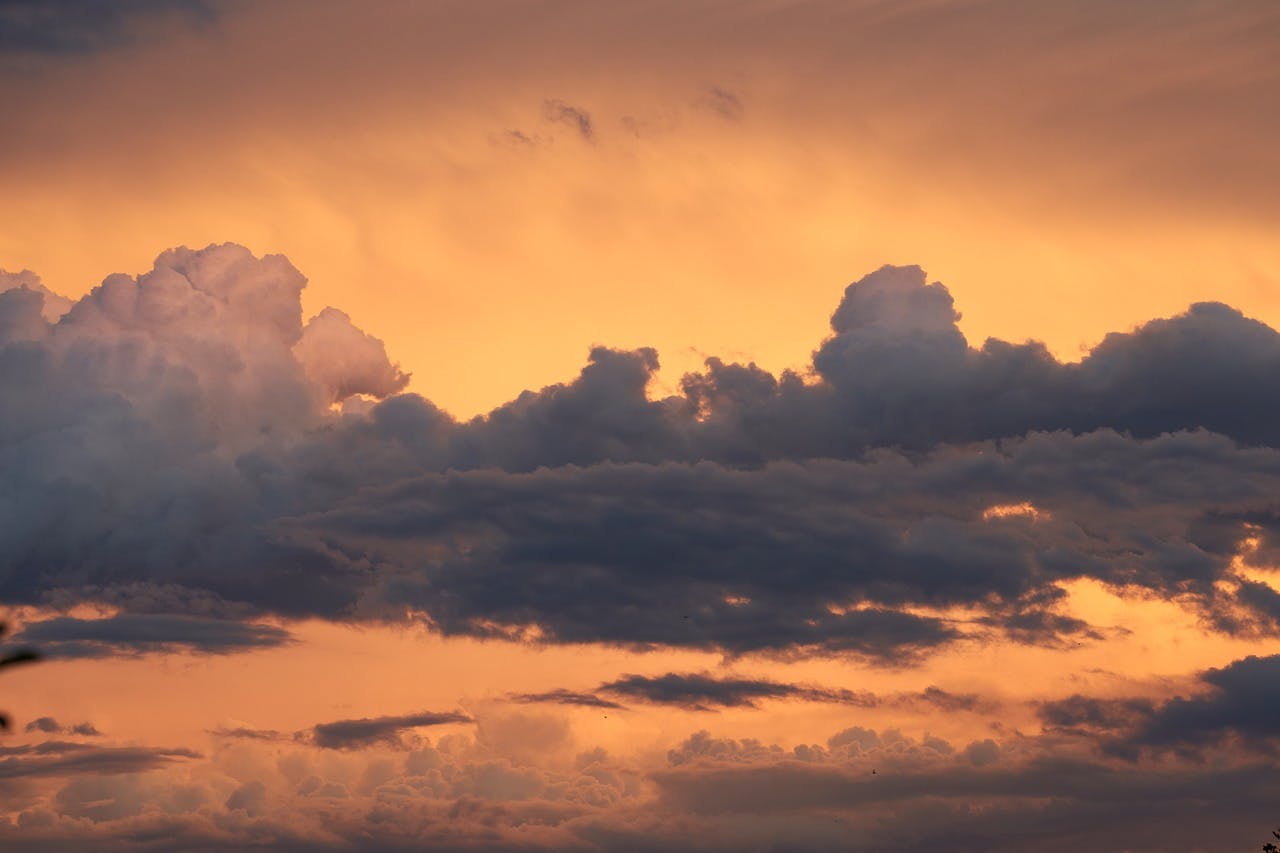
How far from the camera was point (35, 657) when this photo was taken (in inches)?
398

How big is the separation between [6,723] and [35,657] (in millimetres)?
1529

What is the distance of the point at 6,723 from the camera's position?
10.6 metres

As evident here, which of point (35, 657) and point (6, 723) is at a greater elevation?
point (35, 657)
